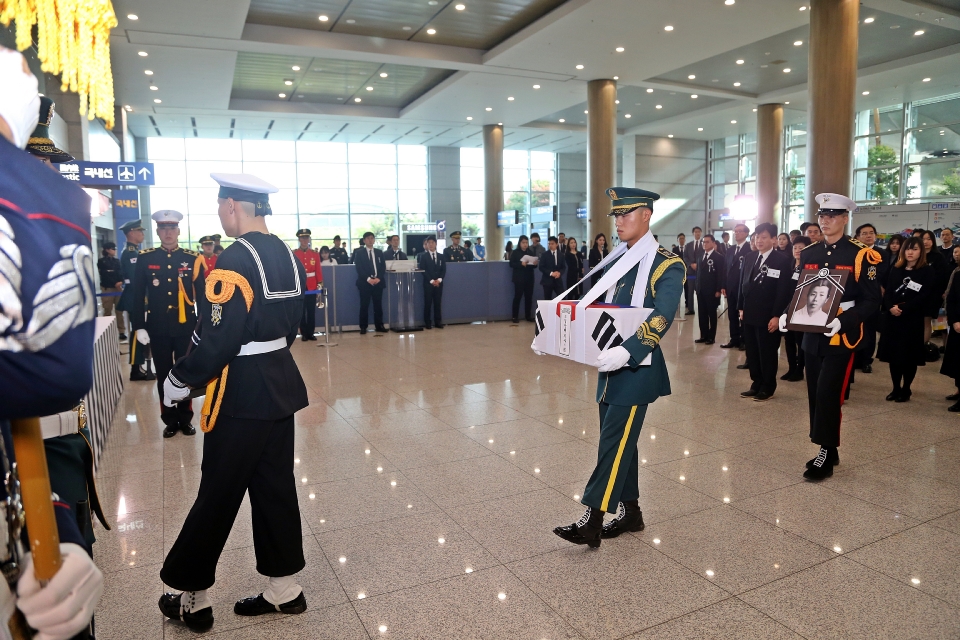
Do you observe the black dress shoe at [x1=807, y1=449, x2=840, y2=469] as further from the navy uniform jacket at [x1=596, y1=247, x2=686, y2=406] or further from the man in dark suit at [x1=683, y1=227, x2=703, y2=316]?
the man in dark suit at [x1=683, y1=227, x2=703, y2=316]

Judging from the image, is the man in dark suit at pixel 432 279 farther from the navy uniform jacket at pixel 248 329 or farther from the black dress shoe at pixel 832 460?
the navy uniform jacket at pixel 248 329

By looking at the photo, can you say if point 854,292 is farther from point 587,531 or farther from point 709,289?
point 709,289

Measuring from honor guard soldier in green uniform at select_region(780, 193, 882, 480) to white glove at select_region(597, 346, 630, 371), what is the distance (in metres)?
1.85

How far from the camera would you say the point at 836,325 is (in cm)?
394

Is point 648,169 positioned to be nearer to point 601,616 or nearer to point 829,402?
point 829,402

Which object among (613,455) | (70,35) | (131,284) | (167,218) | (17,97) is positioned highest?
(70,35)

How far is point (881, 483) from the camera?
4.01m

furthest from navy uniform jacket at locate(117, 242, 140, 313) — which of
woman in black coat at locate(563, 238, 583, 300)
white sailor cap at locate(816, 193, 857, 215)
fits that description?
woman in black coat at locate(563, 238, 583, 300)

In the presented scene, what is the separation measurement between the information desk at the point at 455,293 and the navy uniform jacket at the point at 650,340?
9.61 m

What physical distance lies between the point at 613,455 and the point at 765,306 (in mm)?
4353

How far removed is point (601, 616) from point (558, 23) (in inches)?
458

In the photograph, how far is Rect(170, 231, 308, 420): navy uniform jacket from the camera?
2.37 metres

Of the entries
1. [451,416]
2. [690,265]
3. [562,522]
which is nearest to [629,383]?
[562,522]

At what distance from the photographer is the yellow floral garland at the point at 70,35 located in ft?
7.66
